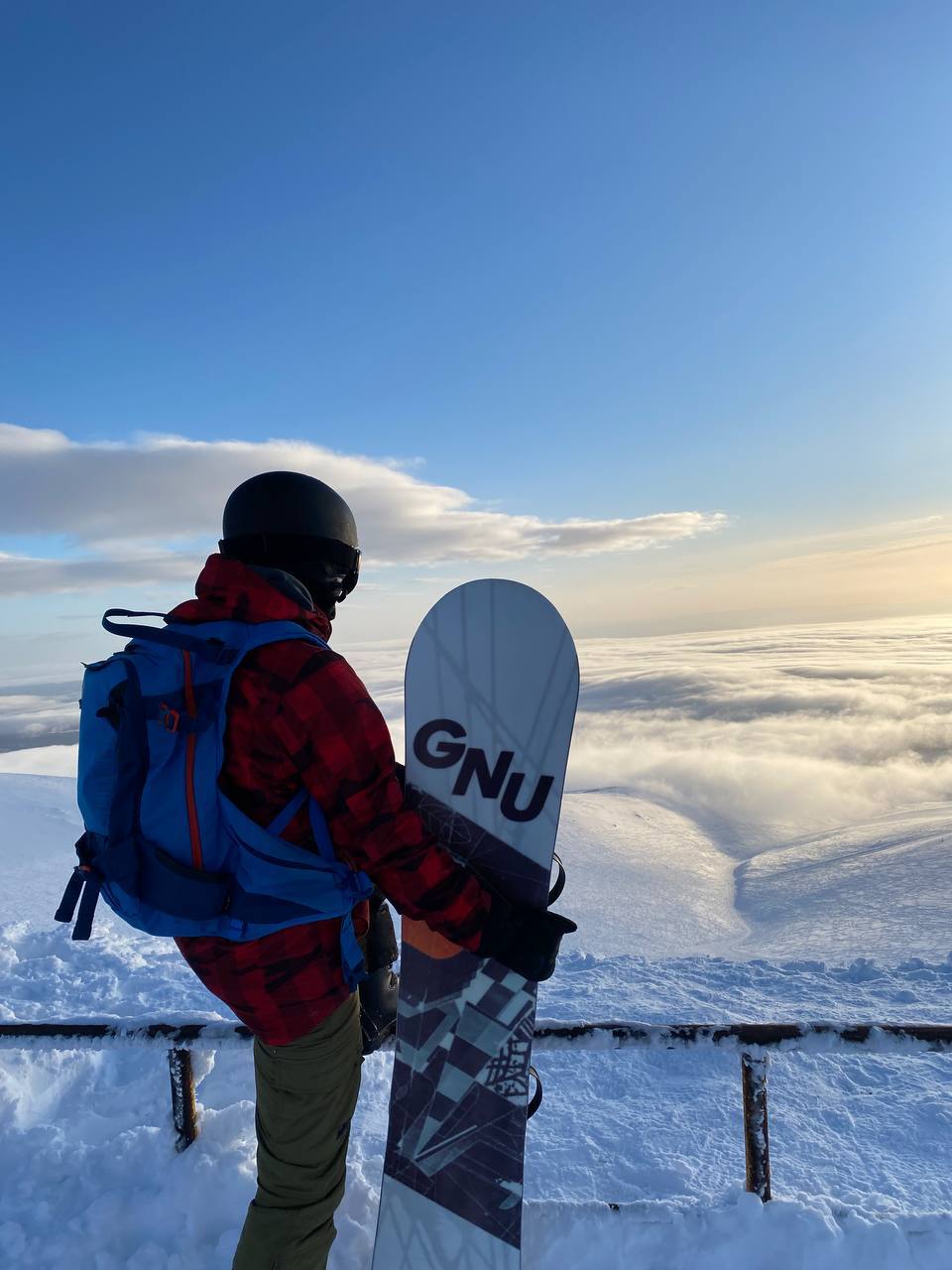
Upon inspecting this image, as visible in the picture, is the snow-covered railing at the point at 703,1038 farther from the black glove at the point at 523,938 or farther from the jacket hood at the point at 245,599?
the jacket hood at the point at 245,599

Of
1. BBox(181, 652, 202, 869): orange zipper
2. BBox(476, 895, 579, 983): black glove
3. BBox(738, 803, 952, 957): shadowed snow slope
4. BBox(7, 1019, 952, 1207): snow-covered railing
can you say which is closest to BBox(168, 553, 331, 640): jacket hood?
BBox(181, 652, 202, 869): orange zipper

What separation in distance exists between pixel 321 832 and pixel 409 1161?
3.91 ft

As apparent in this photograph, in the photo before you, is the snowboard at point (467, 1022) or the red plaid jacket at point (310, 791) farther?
the snowboard at point (467, 1022)

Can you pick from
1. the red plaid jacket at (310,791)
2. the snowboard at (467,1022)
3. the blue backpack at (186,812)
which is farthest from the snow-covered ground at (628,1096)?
the blue backpack at (186,812)

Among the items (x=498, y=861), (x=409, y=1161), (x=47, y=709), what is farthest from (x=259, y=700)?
(x=47, y=709)

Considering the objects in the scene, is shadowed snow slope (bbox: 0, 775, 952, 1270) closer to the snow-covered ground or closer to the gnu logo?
the snow-covered ground

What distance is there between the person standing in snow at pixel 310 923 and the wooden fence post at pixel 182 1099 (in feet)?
2.81

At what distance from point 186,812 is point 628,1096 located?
3.44 m

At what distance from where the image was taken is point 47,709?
175 metres

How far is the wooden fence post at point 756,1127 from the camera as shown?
2070 mm

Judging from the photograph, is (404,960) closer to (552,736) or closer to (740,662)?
(552,736)

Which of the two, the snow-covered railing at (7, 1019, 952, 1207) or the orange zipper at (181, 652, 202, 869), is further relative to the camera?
the snow-covered railing at (7, 1019, 952, 1207)

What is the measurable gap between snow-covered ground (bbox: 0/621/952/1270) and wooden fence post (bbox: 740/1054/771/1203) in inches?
2.9

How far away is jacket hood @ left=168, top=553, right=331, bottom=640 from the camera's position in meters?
1.47
